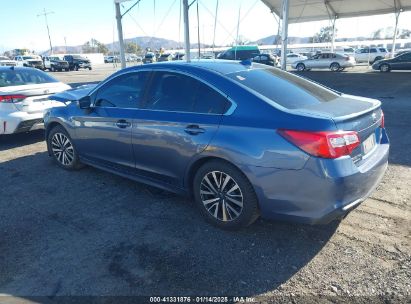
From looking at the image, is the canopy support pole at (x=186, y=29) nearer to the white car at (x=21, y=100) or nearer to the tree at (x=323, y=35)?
the white car at (x=21, y=100)

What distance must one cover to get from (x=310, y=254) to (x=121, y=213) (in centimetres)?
210

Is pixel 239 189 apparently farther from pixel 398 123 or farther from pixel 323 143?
pixel 398 123

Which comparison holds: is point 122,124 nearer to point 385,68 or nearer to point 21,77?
point 21,77

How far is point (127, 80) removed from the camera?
4.31m

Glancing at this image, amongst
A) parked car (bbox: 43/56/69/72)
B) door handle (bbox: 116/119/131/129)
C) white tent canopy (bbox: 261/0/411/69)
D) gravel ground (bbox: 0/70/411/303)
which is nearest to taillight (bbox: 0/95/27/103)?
gravel ground (bbox: 0/70/411/303)

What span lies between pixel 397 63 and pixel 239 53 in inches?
475

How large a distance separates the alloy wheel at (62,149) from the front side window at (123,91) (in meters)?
1.06

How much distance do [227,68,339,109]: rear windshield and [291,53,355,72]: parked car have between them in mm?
26409

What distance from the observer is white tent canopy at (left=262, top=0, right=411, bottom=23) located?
28016 millimetres

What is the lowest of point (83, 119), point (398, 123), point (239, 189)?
point (398, 123)

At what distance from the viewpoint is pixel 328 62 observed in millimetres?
28391

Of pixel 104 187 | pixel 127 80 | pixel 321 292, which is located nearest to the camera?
pixel 321 292

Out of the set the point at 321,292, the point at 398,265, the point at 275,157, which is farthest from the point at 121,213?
the point at 398,265

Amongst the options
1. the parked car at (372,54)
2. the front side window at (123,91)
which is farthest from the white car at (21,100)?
the parked car at (372,54)
